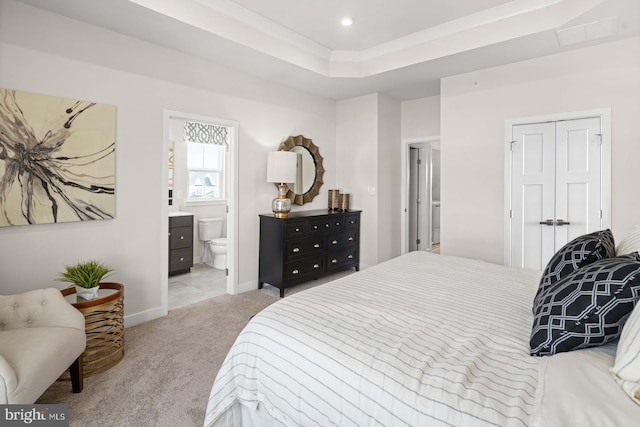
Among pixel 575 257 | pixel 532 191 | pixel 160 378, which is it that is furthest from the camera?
pixel 532 191

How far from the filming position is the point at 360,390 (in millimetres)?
1102

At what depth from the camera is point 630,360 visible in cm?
93

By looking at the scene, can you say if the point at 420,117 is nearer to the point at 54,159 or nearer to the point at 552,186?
the point at 552,186

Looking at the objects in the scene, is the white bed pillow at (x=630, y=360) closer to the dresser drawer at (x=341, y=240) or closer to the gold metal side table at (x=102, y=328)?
the gold metal side table at (x=102, y=328)

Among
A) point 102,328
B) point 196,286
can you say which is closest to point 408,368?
point 102,328

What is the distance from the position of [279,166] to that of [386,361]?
323 cm

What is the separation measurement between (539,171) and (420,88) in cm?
193

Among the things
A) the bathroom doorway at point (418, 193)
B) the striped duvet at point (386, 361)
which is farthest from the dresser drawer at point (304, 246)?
the striped duvet at point (386, 361)

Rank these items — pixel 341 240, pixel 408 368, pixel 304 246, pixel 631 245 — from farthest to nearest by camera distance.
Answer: pixel 341 240 < pixel 304 246 < pixel 631 245 < pixel 408 368

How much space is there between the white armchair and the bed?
0.85m

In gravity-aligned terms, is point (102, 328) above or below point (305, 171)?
below

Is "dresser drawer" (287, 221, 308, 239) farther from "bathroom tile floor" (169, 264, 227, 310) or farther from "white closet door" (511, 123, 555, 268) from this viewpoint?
"white closet door" (511, 123, 555, 268)

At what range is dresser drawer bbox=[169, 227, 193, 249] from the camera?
464 cm

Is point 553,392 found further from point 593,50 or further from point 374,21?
point 593,50
